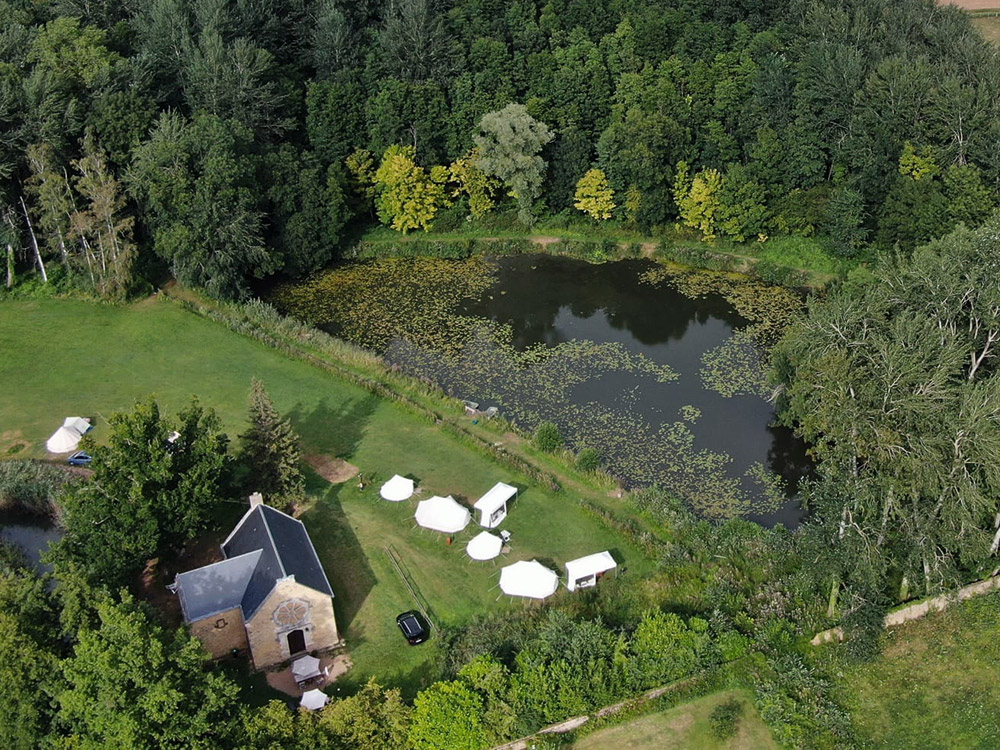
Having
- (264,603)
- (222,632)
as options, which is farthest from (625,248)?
(222,632)

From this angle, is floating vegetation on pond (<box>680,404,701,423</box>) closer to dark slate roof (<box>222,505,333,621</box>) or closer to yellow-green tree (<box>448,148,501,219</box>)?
dark slate roof (<box>222,505,333,621</box>)

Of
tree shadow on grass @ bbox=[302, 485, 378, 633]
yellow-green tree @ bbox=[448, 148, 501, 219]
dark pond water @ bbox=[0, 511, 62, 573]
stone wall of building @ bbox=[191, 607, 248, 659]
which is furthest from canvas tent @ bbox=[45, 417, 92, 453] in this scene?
yellow-green tree @ bbox=[448, 148, 501, 219]

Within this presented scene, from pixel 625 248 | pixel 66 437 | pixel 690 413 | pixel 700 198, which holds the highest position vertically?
pixel 700 198

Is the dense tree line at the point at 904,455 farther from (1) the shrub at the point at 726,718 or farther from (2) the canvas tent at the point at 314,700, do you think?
(2) the canvas tent at the point at 314,700

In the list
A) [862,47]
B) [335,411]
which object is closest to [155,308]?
[335,411]

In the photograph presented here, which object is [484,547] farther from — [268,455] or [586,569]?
[268,455]

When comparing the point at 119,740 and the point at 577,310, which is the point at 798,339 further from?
the point at 119,740
